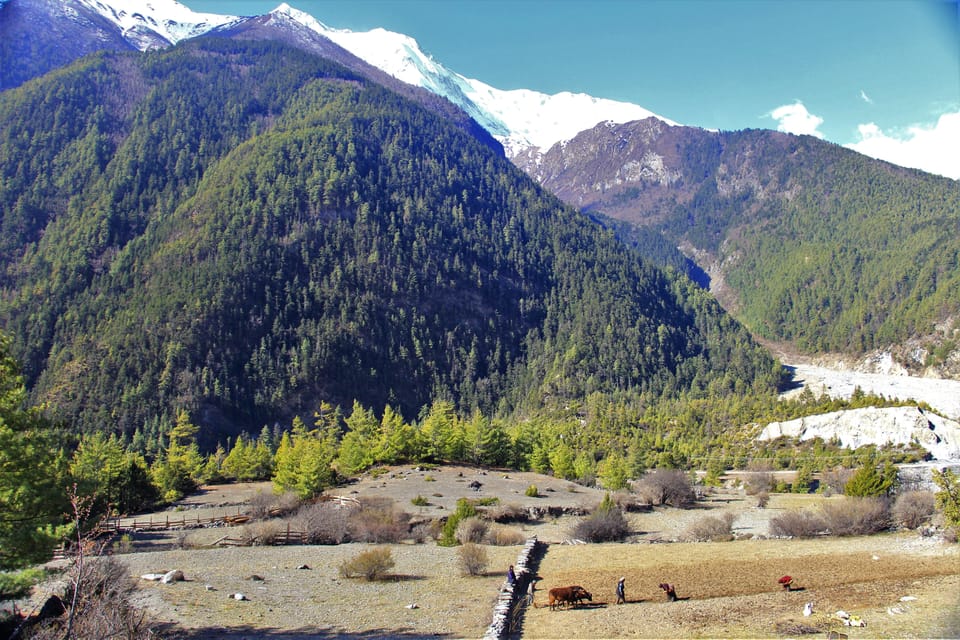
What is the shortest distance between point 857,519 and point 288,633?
30.0 metres

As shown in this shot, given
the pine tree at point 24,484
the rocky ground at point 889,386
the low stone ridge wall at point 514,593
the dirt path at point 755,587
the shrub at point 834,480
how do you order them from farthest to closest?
the rocky ground at point 889,386 → the shrub at point 834,480 → the low stone ridge wall at point 514,593 → the dirt path at point 755,587 → the pine tree at point 24,484

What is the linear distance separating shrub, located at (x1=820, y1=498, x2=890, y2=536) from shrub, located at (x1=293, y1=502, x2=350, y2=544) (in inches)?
1058

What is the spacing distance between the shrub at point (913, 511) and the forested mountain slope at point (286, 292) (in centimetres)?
10061

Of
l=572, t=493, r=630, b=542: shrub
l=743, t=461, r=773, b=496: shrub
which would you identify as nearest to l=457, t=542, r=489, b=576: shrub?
l=572, t=493, r=630, b=542: shrub

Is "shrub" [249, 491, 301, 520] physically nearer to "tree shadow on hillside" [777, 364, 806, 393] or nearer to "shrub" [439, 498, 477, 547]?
"shrub" [439, 498, 477, 547]

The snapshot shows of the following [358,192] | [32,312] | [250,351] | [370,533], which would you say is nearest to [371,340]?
[250,351]

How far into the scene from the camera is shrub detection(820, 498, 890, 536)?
112 ft

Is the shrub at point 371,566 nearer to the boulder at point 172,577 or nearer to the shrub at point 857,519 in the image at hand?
the boulder at point 172,577

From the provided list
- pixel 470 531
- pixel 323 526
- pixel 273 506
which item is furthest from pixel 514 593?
pixel 273 506

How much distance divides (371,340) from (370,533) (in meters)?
111

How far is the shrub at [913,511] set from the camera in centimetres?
3472

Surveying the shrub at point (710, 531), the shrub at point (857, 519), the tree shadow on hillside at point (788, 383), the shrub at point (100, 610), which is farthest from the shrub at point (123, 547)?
the tree shadow on hillside at point (788, 383)

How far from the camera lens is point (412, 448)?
71188 mm

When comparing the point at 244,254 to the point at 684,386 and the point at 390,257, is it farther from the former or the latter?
the point at 684,386
